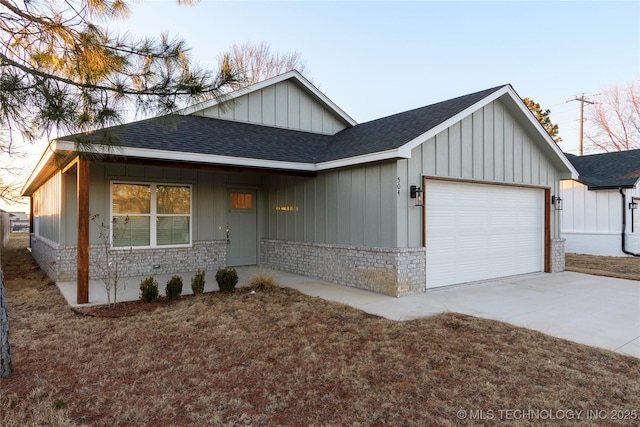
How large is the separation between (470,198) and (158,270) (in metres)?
7.61

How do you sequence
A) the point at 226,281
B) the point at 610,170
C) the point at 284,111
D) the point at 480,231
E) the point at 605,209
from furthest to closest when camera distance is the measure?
the point at 610,170
the point at 605,209
the point at 284,111
the point at 480,231
the point at 226,281

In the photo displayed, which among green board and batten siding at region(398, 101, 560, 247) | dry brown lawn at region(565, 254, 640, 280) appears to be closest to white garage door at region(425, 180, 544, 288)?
green board and batten siding at region(398, 101, 560, 247)

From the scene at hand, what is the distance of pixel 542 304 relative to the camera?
6.39 m

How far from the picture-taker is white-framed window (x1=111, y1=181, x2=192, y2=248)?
857 cm

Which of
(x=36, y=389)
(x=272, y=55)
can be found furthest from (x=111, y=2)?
(x=272, y=55)

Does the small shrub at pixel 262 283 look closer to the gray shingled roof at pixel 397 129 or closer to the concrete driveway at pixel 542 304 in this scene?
the concrete driveway at pixel 542 304

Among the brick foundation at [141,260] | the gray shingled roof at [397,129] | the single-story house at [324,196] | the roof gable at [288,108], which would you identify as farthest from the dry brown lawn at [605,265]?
the brick foundation at [141,260]

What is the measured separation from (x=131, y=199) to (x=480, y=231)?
823cm

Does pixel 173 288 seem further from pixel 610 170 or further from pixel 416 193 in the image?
pixel 610 170

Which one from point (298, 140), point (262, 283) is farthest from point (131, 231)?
point (298, 140)

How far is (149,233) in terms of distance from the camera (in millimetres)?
8938

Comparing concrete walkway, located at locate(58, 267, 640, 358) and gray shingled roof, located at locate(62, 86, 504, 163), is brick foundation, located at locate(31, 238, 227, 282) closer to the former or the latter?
concrete walkway, located at locate(58, 267, 640, 358)

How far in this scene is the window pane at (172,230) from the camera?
9086 mm

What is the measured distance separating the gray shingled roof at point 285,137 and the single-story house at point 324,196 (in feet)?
0.17
